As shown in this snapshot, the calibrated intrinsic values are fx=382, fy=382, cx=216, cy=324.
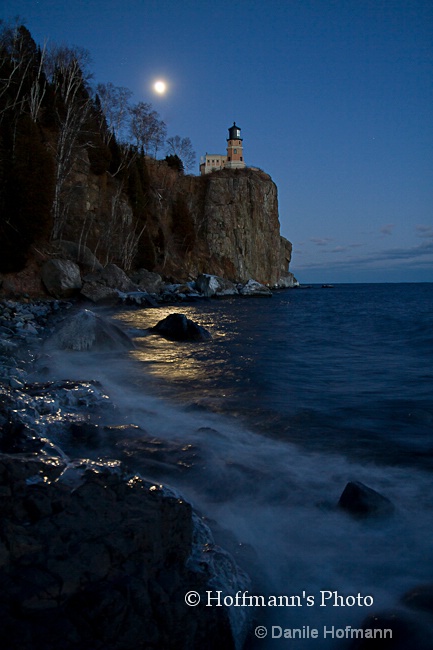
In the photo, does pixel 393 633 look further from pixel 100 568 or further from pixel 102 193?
pixel 102 193

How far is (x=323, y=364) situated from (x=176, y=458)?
20.0 ft

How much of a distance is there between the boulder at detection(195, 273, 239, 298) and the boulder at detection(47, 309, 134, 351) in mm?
26341

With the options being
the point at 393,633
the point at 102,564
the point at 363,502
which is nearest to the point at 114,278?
the point at 363,502

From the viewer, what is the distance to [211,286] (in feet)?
119

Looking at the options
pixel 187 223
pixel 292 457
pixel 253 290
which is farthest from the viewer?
pixel 187 223

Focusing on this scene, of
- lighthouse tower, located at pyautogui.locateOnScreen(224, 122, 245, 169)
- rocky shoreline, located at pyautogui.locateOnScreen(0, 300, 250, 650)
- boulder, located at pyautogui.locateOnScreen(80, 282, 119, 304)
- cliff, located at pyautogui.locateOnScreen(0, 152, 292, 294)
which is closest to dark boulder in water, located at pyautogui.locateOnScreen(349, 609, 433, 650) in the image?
rocky shoreline, located at pyautogui.locateOnScreen(0, 300, 250, 650)

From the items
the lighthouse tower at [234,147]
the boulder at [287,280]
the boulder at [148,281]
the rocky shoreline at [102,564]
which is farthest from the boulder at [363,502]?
the lighthouse tower at [234,147]

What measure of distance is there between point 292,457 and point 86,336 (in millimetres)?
6075

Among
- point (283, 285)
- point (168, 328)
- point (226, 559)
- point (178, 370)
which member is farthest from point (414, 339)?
point (283, 285)

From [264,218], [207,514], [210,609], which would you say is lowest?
[207,514]

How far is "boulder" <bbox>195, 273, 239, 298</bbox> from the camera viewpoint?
118 feet

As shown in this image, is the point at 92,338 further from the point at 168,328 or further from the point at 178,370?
the point at 168,328

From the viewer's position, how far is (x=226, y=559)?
2201 mm

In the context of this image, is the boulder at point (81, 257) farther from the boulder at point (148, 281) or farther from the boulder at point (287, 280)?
the boulder at point (287, 280)
